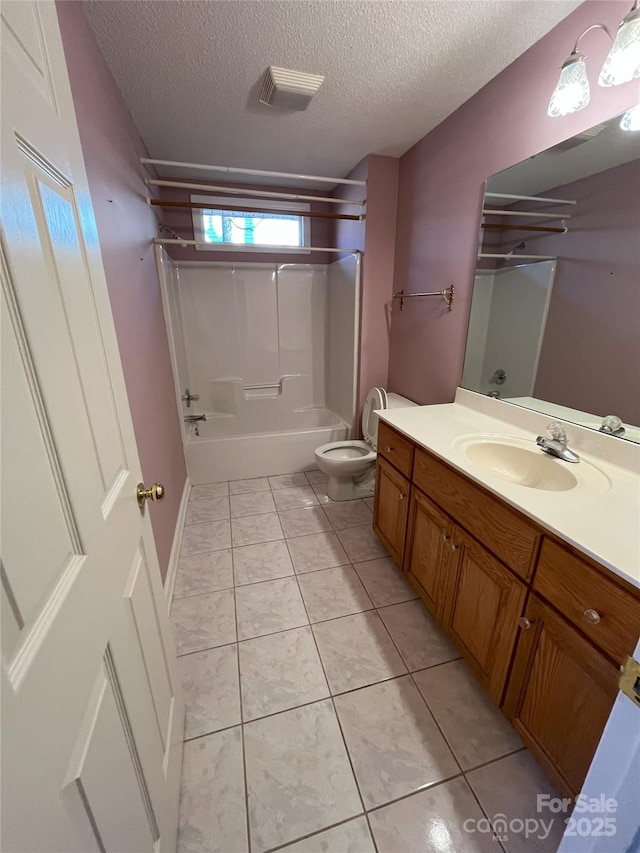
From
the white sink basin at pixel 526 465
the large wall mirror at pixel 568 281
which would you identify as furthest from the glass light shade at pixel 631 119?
the white sink basin at pixel 526 465

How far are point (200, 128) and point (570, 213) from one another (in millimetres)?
2016

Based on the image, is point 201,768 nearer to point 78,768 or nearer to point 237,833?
point 237,833

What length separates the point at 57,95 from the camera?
1.99 ft

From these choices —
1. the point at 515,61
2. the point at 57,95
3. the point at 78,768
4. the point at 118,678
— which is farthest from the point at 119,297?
the point at 515,61

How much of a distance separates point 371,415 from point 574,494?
5.31 ft

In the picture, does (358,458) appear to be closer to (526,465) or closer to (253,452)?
(253,452)

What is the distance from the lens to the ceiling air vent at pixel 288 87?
152cm

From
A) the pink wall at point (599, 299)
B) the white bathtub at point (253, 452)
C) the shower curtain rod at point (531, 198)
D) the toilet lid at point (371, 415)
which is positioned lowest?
the white bathtub at point (253, 452)

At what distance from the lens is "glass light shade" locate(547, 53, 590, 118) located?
1.10m

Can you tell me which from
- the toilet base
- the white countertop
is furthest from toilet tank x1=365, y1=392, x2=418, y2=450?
the white countertop

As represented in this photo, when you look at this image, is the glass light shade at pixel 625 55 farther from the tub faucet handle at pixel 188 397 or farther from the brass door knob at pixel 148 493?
the tub faucet handle at pixel 188 397

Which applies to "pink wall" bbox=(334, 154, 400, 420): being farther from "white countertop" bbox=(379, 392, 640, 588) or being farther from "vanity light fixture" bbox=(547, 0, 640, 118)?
"vanity light fixture" bbox=(547, 0, 640, 118)

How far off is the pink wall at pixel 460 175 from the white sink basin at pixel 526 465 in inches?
23.9

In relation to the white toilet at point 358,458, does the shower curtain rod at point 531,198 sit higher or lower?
higher
